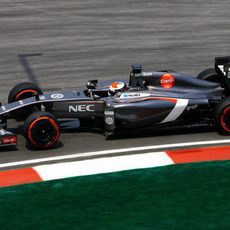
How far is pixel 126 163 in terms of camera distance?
1009 centimetres

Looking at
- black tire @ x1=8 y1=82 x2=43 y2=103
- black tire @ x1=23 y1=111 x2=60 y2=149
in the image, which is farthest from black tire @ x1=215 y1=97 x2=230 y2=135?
black tire @ x1=8 y1=82 x2=43 y2=103

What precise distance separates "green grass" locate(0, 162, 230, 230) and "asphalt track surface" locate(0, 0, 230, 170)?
152cm

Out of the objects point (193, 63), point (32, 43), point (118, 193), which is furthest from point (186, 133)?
point (32, 43)

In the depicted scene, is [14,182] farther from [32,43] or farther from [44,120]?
[32,43]

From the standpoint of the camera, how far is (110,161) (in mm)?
10211

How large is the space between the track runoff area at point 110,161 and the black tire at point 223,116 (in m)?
0.24

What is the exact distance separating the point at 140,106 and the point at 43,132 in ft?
5.28

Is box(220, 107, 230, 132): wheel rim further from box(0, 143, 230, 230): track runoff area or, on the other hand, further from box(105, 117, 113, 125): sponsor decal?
box(105, 117, 113, 125): sponsor decal

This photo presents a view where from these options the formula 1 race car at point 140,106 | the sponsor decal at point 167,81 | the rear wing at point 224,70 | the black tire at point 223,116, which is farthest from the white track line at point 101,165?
the rear wing at point 224,70

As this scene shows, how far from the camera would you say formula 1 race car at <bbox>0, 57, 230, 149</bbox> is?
11023mm

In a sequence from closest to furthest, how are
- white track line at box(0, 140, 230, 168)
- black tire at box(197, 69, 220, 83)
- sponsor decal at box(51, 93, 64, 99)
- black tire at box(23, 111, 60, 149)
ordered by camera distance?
1. white track line at box(0, 140, 230, 168)
2. black tire at box(23, 111, 60, 149)
3. sponsor decal at box(51, 93, 64, 99)
4. black tire at box(197, 69, 220, 83)

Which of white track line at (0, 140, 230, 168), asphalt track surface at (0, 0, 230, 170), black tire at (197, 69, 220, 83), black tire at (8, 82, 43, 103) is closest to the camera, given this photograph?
white track line at (0, 140, 230, 168)

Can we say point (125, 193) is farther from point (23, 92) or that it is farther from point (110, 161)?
point (23, 92)

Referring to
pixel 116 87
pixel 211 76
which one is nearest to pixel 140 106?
pixel 116 87
